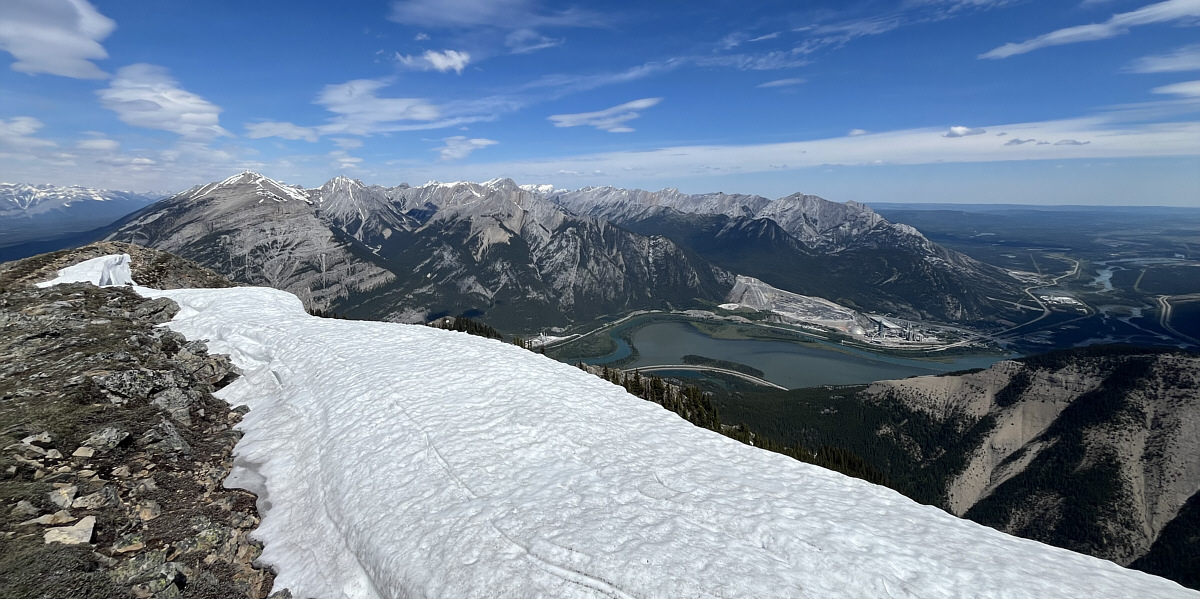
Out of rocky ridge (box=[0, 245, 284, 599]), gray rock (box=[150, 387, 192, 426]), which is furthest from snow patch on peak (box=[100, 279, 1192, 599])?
gray rock (box=[150, 387, 192, 426])

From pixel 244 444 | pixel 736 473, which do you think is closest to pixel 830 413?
pixel 736 473

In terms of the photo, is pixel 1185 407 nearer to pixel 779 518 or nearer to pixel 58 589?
pixel 779 518

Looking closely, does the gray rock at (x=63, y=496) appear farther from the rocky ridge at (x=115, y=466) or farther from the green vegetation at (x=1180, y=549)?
the green vegetation at (x=1180, y=549)

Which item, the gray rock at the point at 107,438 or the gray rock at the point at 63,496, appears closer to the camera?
the gray rock at the point at 63,496

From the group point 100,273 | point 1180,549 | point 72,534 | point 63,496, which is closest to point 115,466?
point 63,496

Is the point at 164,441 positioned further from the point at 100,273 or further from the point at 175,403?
the point at 100,273

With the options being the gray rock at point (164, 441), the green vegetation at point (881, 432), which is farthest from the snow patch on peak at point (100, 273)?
the green vegetation at point (881, 432)
